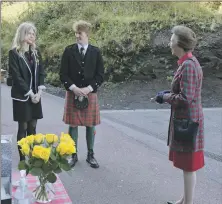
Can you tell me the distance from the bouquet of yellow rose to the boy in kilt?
178 centimetres

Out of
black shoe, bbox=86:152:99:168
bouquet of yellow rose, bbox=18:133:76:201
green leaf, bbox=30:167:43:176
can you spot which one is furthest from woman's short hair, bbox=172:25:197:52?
black shoe, bbox=86:152:99:168

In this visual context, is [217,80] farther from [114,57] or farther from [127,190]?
[127,190]

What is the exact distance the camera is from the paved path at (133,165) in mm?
4074

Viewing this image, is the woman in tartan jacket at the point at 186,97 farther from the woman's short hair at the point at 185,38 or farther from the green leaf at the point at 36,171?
the green leaf at the point at 36,171

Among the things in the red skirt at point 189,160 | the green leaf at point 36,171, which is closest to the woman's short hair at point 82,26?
the red skirt at point 189,160

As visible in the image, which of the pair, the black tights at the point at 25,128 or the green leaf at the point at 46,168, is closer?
the green leaf at the point at 46,168

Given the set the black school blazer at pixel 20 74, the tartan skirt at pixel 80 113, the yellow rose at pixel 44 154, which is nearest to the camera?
the yellow rose at pixel 44 154

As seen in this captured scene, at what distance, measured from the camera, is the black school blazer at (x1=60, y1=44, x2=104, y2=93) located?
456 cm

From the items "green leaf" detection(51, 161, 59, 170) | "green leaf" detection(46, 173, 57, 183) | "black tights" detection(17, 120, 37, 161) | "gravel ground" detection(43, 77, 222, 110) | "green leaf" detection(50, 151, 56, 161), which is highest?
"green leaf" detection(50, 151, 56, 161)

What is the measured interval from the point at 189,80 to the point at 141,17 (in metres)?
9.34

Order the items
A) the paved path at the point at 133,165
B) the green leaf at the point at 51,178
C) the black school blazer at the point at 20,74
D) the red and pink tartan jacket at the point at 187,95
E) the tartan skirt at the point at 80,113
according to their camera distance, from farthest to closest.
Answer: the tartan skirt at the point at 80,113 → the black school blazer at the point at 20,74 → the paved path at the point at 133,165 → the red and pink tartan jacket at the point at 187,95 → the green leaf at the point at 51,178

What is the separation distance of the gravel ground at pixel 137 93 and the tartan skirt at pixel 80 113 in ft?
14.4

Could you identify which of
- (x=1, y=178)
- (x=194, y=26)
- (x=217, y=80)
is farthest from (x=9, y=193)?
(x=194, y=26)

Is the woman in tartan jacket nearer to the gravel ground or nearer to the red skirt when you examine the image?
the red skirt
